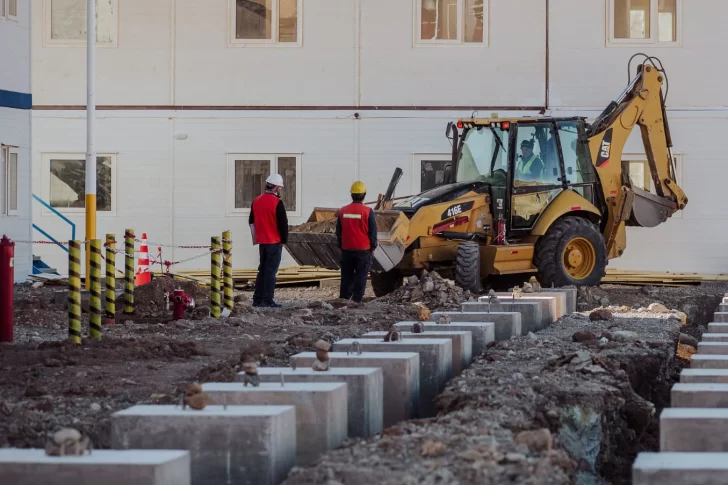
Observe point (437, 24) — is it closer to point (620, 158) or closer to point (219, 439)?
point (620, 158)

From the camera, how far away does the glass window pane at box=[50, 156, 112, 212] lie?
24859 mm

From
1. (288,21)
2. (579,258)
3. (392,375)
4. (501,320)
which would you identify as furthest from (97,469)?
(288,21)

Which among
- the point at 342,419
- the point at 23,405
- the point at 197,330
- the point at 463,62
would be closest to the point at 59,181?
the point at 463,62

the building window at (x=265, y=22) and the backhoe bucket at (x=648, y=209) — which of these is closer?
the backhoe bucket at (x=648, y=209)

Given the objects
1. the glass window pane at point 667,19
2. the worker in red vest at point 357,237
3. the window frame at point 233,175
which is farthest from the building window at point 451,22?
the worker in red vest at point 357,237

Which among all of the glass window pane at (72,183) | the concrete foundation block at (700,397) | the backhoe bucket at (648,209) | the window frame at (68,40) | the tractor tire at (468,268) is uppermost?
the window frame at (68,40)

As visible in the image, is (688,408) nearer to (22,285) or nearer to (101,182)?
(22,285)

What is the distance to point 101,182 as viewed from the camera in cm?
2489

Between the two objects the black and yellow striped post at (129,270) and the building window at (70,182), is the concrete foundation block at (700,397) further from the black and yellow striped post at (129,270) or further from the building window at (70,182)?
the building window at (70,182)

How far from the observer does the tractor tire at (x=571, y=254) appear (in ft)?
63.1

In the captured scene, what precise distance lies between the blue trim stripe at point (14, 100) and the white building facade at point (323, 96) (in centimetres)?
364

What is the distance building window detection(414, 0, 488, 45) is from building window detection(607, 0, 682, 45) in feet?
8.13

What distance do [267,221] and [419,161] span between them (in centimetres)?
794

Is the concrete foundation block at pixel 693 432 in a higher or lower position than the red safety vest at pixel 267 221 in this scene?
lower
